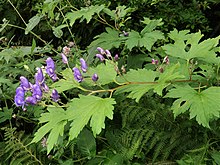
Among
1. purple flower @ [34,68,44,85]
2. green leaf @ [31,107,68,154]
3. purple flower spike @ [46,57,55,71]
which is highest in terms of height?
purple flower spike @ [46,57,55,71]

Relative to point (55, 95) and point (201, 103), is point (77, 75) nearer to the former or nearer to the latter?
point (55, 95)

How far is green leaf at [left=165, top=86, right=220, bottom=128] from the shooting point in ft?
6.32

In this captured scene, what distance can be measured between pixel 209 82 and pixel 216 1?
6.39ft

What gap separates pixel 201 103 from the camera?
6.46 ft

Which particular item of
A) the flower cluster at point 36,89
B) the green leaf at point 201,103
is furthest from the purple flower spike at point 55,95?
the green leaf at point 201,103

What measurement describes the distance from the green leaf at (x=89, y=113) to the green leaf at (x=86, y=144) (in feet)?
1.99

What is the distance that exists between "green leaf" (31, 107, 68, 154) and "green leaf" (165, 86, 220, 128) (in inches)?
21.1

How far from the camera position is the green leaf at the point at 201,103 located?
1928 millimetres

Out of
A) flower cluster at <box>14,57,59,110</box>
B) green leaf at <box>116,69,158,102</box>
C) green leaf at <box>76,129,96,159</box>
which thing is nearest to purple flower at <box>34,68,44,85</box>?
flower cluster at <box>14,57,59,110</box>

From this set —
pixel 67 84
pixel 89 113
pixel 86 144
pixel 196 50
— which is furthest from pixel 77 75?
pixel 196 50

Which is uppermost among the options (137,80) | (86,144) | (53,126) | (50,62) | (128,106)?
(50,62)

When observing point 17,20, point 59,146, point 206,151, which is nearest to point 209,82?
point 206,151

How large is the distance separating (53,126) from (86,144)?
22.4 inches

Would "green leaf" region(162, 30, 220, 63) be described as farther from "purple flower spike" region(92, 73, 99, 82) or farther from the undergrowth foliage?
"purple flower spike" region(92, 73, 99, 82)
